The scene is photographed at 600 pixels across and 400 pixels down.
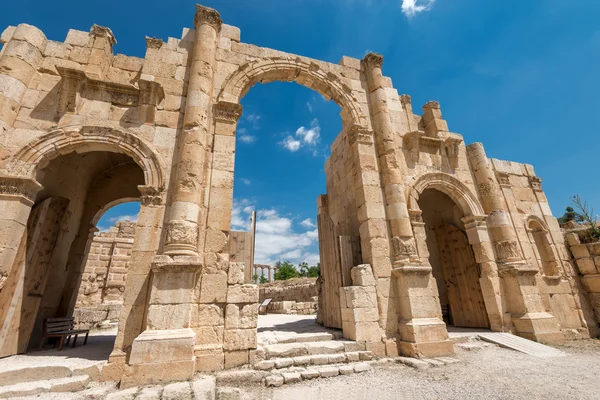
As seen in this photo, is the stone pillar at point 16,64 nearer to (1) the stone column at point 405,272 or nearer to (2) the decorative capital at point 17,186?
(2) the decorative capital at point 17,186

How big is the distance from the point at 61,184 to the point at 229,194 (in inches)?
160

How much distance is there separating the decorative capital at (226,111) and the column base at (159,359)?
4109 mm

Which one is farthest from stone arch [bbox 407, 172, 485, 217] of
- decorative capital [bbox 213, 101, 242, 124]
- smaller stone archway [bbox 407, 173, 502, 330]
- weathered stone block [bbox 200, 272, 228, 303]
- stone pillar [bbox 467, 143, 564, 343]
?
Answer: weathered stone block [bbox 200, 272, 228, 303]

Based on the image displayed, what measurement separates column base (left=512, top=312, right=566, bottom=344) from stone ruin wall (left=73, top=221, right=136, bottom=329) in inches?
523

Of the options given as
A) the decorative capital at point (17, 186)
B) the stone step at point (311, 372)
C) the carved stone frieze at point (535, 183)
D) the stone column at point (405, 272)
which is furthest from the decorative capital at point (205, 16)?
the carved stone frieze at point (535, 183)

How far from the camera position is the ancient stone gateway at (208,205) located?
4.43 metres

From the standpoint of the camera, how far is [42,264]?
5535 millimetres

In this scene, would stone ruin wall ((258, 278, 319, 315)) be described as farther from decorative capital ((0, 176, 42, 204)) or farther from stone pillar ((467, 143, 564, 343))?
decorative capital ((0, 176, 42, 204))

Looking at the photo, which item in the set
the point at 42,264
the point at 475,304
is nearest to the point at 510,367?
the point at 475,304

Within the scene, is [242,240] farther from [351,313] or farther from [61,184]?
[61,184]

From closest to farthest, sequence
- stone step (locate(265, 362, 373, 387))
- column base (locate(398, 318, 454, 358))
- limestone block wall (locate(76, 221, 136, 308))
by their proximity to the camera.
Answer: stone step (locate(265, 362, 373, 387)) → column base (locate(398, 318, 454, 358)) → limestone block wall (locate(76, 221, 136, 308))

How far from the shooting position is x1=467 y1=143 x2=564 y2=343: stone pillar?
623 centimetres

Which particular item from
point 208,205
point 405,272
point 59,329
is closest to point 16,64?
point 208,205

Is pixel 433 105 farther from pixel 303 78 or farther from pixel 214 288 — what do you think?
pixel 214 288
